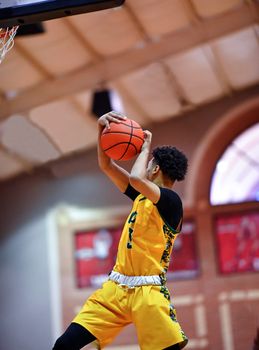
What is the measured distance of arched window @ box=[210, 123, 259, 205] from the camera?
35.1 ft

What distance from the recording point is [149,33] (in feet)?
29.6

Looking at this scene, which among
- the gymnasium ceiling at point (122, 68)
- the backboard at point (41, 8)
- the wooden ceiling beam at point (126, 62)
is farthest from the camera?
the wooden ceiling beam at point (126, 62)

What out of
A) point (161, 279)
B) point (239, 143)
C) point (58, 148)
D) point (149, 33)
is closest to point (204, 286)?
point (239, 143)

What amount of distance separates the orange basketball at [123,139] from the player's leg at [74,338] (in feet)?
3.61

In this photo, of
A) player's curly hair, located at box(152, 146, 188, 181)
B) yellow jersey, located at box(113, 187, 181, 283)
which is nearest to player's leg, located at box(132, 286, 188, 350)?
yellow jersey, located at box(113, 187, 181, 283)

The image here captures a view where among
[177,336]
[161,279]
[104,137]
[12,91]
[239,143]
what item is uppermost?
[12,91]

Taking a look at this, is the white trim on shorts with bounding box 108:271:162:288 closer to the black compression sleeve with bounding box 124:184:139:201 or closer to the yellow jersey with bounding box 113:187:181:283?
the yellow jersey with bounding box 113:187:181:283

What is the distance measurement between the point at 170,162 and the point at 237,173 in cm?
684

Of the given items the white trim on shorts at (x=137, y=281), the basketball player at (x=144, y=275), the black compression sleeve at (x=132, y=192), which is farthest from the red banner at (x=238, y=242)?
the white trim on shorts at (x=137, y=281)

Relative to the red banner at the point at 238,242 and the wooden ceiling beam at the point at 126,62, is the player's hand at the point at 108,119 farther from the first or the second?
the red banner at the point at 238,242

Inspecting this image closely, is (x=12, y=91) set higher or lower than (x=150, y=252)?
higher

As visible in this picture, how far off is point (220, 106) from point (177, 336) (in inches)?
304

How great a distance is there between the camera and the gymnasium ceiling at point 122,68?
855 cm

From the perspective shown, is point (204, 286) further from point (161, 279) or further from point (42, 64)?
point (161, 279)
